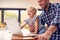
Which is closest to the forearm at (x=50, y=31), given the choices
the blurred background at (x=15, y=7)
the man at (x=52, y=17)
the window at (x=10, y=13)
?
the man at (x=52, y=17)

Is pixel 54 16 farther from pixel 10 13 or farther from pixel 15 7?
pixel 10 13

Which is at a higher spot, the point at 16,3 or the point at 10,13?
the point at 16,3

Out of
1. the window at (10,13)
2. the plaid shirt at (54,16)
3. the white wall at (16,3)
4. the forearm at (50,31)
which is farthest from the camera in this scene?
the window at (10,13)

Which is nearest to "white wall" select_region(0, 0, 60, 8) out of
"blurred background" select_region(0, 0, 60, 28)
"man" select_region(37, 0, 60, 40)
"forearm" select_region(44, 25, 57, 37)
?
"blurred background" select_region(0, 0, 60, 28)

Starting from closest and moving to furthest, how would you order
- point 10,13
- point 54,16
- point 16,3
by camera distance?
point 54,16, point 16,3, point 10,13

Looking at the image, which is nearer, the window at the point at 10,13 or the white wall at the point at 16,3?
the white wall at the point at 16,3

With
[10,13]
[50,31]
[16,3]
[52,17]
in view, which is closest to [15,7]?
[16,3]

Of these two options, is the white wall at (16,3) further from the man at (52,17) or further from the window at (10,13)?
the man at (52,17)

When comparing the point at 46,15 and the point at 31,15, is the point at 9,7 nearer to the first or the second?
the point at 31,15

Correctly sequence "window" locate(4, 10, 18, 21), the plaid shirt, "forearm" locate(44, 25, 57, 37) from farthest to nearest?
"window" locate(4, 10, 18, 21) < the plaid shirt < "forearm" locate(44, 25, 57, 37)

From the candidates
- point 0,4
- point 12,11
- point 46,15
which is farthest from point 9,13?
point 46,15

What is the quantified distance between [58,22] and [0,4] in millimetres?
2954

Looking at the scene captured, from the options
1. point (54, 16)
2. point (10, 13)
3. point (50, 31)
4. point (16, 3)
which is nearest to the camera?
point (50, 31)

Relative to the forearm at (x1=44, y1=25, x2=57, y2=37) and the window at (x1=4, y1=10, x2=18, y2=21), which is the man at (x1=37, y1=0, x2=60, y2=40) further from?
the window at (x1=4, y1=10, x2=18, y2=21)
